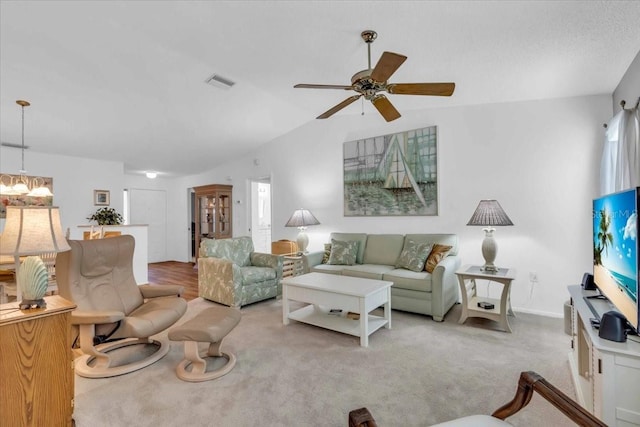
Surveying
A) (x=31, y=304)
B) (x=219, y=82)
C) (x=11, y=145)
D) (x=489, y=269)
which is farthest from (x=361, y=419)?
(x=11, y=145)

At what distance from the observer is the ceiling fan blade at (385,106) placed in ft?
8.09

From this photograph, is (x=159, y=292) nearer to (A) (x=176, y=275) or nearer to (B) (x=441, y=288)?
(B) (x=441, y=288)

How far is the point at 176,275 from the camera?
6.13 meters

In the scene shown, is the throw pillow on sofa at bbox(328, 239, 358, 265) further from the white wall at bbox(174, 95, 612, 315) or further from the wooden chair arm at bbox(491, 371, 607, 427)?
the wooden chair arm at bbox(491, 371, 607, 427)

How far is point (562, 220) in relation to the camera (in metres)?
3.40

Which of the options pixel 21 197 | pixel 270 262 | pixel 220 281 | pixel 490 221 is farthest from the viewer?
pixel 21 197

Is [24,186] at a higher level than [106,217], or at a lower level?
higher

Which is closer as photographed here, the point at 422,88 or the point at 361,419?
the point at 361,419

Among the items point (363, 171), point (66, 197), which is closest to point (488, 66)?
point (363, 171)

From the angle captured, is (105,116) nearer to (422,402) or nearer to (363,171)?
(363,171)

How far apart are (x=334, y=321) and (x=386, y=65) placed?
7.72ft

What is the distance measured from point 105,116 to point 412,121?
426 cm

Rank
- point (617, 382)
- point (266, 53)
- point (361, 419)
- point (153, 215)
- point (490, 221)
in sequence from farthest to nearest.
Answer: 1. point (153, 215)
2. point (490, 221)
3. point (266, 53)
4. point (617, 382)
5. point (361, 419)

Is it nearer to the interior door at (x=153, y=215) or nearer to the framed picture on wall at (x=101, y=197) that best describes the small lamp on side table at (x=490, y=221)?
the framed picture on wall at (x=101, y=197)
